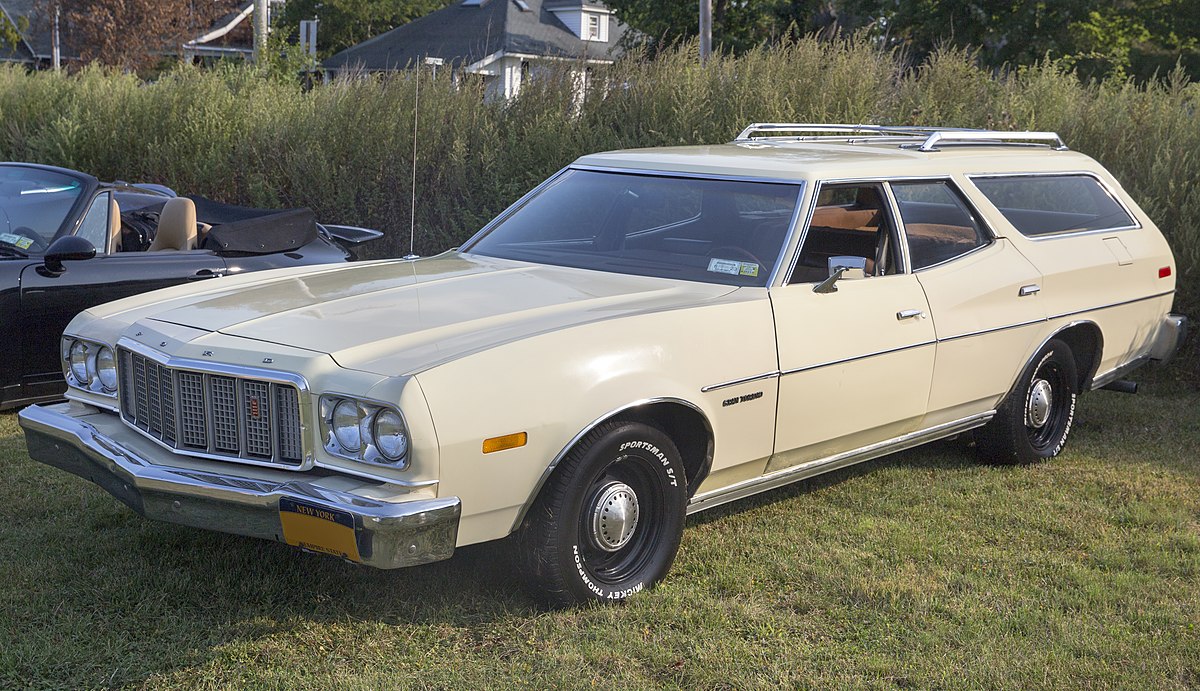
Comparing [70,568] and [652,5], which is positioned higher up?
[652,5]

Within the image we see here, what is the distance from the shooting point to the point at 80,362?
455cm

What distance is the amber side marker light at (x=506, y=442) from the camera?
360 cm

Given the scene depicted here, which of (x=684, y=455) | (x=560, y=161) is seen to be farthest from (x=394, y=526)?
(x=560, y=161)

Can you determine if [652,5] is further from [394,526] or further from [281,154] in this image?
[394,526]

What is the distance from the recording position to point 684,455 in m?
4.38

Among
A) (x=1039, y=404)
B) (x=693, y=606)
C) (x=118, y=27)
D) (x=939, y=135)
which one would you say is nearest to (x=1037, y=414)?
(x=1039, y=404)

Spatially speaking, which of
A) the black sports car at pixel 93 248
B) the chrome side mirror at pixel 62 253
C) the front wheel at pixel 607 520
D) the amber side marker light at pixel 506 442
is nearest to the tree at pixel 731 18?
the black sports car at pixel 93 248

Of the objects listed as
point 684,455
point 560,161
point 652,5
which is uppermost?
point 652,5

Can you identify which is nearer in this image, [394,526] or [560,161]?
[394,526]

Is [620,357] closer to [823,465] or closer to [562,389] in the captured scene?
[562,389]

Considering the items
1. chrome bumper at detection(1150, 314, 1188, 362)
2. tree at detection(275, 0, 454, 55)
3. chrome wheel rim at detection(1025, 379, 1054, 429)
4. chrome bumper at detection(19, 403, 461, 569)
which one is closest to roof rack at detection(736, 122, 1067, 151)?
chrome bumper at detection(1150, 314, 1188, 362)

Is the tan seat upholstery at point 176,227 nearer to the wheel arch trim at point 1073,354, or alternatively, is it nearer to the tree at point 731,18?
the wheel arch trim at point 1073,354

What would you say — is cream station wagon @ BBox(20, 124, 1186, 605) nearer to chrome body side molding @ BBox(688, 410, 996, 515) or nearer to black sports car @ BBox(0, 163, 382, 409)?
chrome body side molding @ BBox(688, 410, 996, 515)

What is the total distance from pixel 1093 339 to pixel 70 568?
4.94 m
